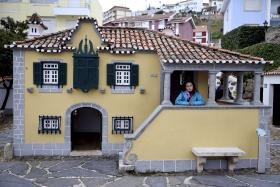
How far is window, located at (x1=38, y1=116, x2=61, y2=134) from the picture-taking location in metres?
14.2

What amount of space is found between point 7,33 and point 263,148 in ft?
57.6

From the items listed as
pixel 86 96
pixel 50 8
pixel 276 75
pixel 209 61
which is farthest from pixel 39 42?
pixel 50 8

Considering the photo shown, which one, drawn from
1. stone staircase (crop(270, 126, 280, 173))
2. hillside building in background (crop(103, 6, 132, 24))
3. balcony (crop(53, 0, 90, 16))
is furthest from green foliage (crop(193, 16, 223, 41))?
stone staircase (crop(270, 126, 280, 173))

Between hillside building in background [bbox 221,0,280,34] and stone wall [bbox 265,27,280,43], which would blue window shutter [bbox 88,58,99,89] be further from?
hillside building in background [bbox 221,0,280,34]

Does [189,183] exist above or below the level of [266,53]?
below

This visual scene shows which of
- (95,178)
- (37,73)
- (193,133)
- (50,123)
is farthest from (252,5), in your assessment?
(95,178)

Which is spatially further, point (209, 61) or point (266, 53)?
point (266, 53)

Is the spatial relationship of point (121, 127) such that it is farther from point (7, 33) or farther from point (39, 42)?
point (7, 33)

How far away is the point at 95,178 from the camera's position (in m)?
11.7

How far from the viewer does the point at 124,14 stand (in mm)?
98812

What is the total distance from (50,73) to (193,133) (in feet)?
19.8

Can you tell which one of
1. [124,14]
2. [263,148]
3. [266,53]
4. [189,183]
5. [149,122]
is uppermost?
[124,14]

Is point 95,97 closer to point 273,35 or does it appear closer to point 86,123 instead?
point 86,123

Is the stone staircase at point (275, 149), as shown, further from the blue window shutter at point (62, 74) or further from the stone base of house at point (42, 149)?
the blue window shutter at point (62, 74)
